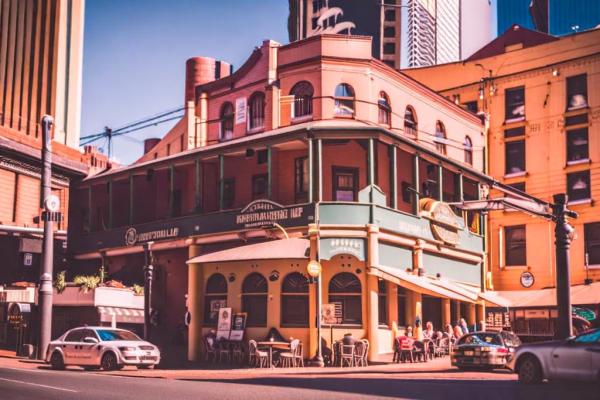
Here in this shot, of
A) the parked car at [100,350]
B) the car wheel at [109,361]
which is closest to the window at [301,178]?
the parked car at [100,350]

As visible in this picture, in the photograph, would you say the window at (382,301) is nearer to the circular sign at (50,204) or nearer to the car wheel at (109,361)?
the car wheel at (109,361)

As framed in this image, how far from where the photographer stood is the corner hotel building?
30922 mm

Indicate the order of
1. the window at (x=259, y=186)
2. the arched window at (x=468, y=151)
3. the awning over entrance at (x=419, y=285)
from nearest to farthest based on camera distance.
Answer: the awning over entrance at (x=419, y=285), the window at (x=259, y=186), the arched window at (x=468, y=151)

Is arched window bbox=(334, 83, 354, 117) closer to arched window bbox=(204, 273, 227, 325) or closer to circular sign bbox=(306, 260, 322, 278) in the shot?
arched window bbox=(204, 273, 227, 325)

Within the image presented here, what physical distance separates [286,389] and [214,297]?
1556 centimetres

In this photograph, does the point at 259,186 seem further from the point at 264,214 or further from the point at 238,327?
the point at 238,327

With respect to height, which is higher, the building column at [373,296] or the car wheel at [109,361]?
the building column at [373,296]

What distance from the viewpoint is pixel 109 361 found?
25.4 meters

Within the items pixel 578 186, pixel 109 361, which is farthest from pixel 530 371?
pixel 578 186

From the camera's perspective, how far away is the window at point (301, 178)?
34312 millimetres

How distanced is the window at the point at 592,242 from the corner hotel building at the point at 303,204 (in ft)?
19.6

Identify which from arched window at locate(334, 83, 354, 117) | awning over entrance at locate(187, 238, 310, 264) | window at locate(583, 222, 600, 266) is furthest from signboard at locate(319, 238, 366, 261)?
window at locate(583, 222, 600, 266)

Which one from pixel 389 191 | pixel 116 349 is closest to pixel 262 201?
pixel 389 191

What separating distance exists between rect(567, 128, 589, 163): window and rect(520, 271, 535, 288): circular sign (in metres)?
6.26
